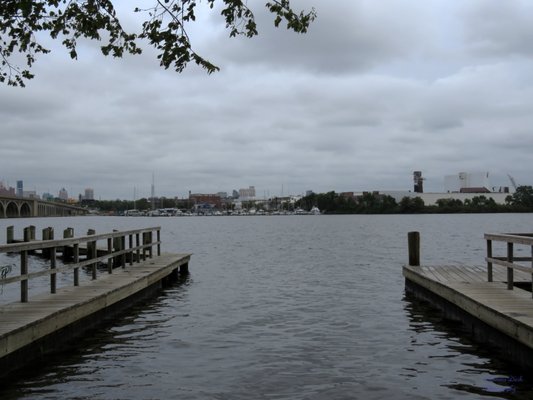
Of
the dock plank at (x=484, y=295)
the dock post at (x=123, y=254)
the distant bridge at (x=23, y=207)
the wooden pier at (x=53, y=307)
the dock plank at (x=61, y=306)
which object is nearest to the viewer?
the dock plank at (x=61, y=306)

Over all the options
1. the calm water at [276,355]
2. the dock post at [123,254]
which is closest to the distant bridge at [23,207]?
the dock post at [123,254]

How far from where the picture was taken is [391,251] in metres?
41.6

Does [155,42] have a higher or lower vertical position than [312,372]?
higher

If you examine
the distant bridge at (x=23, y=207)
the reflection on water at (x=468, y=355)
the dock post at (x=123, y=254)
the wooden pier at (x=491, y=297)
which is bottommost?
the reflection on water at (x=468, y=355)

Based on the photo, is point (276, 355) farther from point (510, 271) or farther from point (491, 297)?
point (510, 271)

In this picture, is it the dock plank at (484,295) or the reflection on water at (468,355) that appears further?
the dock plank at (484,295)

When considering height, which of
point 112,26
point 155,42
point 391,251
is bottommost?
point 391,251

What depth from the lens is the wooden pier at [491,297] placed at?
9.66 meters

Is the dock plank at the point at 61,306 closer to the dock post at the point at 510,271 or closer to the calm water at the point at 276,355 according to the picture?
the calm water at the point at 276,355

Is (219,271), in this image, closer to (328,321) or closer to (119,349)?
(328,321)

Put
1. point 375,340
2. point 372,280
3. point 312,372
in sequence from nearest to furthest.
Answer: point 312,372
point 375,340
point 372,280

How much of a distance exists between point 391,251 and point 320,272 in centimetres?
1605

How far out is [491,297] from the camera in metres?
11.8

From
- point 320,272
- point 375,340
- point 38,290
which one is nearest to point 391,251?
point 320,272
